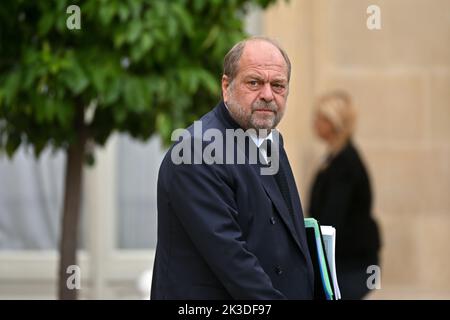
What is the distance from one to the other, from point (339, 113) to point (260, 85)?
472 cm

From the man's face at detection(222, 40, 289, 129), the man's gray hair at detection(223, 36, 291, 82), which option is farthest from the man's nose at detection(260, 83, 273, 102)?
the man's gray hair at detection(223, 36, 291, 82)

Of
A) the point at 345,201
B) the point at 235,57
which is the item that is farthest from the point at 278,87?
the point at 345,201

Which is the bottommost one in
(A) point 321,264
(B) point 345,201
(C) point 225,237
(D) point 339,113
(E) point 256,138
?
(B) point 345,201

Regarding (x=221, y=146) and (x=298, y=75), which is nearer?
(x=221, y=146)

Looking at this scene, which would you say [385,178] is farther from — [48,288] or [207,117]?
[207,117]

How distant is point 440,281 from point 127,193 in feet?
9.40

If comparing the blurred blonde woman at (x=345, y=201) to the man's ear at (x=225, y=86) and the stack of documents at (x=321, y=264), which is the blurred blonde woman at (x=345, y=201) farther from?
the man's ear at (x=225, y=86)

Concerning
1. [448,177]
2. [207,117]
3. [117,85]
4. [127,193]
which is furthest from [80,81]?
[448,177]

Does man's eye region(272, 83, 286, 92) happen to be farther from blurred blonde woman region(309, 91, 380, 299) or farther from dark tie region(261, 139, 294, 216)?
blurred blonde woman region(309, 91, 380, 299)

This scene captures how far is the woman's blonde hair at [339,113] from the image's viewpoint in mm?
8266

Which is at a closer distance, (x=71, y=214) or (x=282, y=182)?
(x=282, y=182)

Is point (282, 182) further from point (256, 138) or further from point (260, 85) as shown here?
point (260, 85)

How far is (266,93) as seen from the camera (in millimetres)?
3748

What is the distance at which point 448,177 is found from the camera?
10234mm
